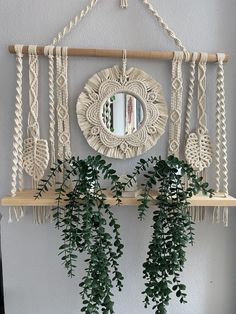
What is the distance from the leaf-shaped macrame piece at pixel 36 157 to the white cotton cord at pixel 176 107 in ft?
1.47

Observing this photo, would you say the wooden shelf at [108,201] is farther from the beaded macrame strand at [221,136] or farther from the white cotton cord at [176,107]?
the white cotton cord at [176,107]

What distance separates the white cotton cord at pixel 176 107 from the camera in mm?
994

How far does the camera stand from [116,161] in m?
1.03

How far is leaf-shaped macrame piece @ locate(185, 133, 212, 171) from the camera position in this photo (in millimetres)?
1003

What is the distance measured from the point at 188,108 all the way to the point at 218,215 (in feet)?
1.34

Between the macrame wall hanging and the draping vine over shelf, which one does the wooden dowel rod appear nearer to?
the macrame wall hanging

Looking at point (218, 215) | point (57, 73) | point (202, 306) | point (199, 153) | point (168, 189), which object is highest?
point (57, 73)

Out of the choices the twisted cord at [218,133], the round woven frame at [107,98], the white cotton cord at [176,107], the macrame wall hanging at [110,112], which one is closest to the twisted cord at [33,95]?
the macrame wall hanging at [110,112]

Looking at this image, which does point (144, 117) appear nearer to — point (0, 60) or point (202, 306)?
point (0, 60)

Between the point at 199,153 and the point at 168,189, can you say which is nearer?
the point at 168,189

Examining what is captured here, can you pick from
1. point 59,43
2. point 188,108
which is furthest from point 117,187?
point 59,43

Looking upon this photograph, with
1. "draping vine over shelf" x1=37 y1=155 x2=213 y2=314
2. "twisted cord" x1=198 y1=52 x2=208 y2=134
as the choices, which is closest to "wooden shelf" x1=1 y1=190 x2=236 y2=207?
"draping vine over shelf" x1=37 y1=155 x2=213 y2=314

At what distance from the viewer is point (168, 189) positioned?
35.5 inches

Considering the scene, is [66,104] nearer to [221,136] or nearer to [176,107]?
[176,107]
